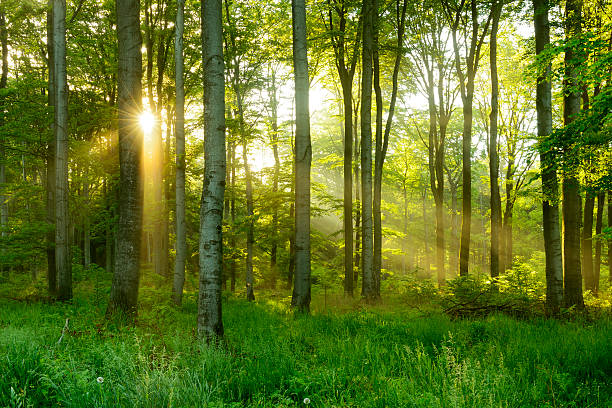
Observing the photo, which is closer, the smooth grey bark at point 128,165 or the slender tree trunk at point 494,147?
the smooth grey bark at point 128,165

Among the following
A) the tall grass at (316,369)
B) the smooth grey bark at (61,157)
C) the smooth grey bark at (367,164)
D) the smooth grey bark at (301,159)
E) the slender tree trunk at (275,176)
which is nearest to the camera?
the tall grass at (316,369)

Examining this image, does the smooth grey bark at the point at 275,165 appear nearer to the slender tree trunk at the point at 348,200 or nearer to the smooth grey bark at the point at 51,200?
the slender tree trunk at the point at 348,200

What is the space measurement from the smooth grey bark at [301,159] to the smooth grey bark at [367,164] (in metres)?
3.17

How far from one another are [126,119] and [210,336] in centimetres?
516

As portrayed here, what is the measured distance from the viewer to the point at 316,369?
12.4 feet

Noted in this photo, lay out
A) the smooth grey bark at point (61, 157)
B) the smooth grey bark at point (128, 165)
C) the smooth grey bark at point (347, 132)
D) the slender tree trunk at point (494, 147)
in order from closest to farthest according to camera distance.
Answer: the smooth grey bark at point (128, 165) → the smooth grey bark at point (61, 157) → the slender tree trunk at point (494, 147) → the smooth grey bark at point (347, 132)

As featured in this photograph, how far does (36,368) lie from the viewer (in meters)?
3.78

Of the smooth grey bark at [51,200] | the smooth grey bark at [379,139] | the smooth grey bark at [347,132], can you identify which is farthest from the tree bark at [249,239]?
the smooth grey bark at [51,200]

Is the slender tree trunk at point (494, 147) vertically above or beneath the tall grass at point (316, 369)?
above

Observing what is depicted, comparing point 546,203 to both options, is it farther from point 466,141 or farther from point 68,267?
point 68,267

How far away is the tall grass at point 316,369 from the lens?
3.12 m

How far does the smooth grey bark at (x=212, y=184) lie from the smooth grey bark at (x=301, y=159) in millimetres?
3493

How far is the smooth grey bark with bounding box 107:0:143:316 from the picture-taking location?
25.0 ft

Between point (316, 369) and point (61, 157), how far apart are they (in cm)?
1064
